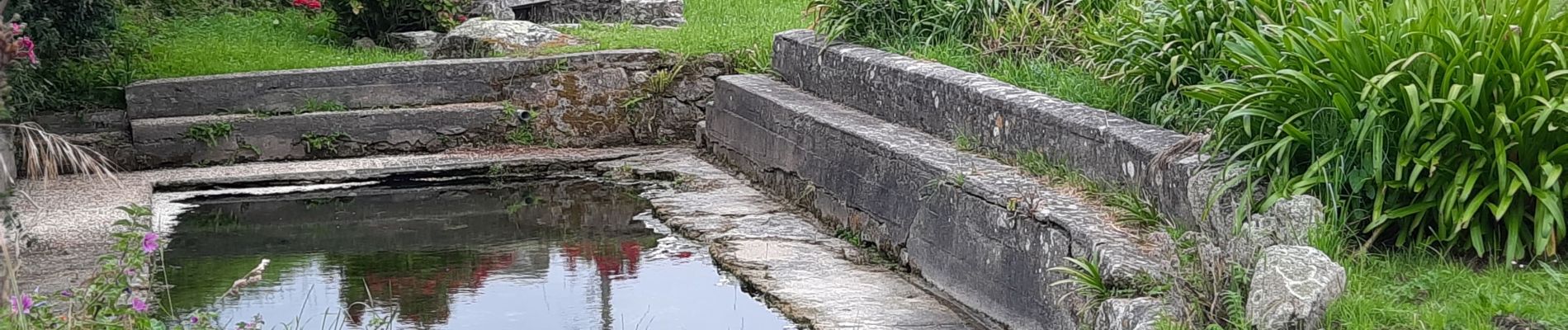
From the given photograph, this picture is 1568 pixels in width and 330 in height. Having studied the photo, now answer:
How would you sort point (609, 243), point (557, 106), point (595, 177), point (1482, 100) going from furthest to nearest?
1. point (557, 106)
2. point (595, 177)
3. point (609, 243)
4. point (1482, 100)

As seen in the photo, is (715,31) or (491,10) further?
(491,10)

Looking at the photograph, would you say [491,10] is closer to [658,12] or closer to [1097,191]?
[658,12]

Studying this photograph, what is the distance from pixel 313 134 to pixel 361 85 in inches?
14.1

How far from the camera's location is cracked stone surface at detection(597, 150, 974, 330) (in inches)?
211

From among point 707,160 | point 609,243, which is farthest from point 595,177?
point 609,243

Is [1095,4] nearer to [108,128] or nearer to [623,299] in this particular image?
[623,299]

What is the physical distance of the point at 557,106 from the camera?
9.10 meters

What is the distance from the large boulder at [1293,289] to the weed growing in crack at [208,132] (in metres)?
6.15

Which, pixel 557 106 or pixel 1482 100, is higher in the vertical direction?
pixel 1482 100

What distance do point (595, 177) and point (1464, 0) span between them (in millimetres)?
4842

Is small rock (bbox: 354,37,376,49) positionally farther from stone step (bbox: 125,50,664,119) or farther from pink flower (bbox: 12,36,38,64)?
pink flower (bbox: 12,36,38,64)

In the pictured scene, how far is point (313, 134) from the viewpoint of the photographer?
870 cm

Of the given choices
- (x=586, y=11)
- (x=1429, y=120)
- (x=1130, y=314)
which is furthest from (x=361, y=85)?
(x=1429, y=120)

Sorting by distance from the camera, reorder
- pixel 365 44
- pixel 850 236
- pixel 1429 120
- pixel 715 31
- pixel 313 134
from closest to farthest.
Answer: pixel 1429 120, pixel 850 236, pixel 313 134, pixel 715 31, pixel 365 44
